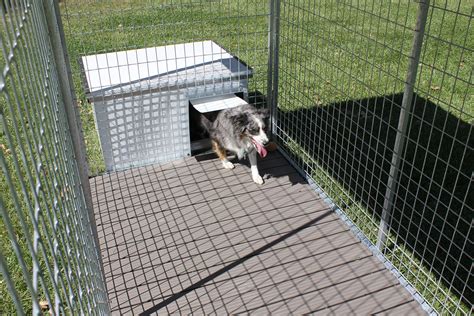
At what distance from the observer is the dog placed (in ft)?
12.1

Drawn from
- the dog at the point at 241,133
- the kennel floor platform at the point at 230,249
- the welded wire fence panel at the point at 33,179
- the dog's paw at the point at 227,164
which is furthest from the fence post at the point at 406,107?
the welded wire fence panel at the point at 33,179

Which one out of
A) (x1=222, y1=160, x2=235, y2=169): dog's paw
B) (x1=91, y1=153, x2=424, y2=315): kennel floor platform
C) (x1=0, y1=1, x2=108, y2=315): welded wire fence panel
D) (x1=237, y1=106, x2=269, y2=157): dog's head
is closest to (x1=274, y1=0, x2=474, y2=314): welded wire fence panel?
(x1=91, y1=153, x2=424, y2=315): kennel floor platform

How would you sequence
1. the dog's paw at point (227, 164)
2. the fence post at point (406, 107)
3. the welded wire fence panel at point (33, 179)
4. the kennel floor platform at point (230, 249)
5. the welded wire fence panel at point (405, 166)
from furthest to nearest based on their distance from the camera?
1. the dog's paw at point (227, 164)
2. the kennel floor platform at point (230, 249)
3. the welded wire fence panel at point (405, 166)
4. the fence post at point (406, 107)
5. the welded wire fence panel at point (33, 179)

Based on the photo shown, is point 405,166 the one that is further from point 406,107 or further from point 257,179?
point 406,107

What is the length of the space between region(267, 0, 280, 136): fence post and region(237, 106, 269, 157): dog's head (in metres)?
0.59

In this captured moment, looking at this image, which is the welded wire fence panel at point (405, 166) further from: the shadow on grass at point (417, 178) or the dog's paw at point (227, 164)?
the dog's paw at point (227, 164)

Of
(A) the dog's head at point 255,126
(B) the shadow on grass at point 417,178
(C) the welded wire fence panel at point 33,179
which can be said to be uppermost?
(C) the welded wire fence panel at point 33,179

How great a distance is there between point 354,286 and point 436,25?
544 centimetres

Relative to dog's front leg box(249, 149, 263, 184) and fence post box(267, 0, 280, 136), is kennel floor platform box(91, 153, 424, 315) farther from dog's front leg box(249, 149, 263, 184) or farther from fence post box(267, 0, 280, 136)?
fence post box(267, 0, 280, 136)

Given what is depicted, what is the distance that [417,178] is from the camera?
3.96m

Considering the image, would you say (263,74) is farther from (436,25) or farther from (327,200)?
(436,25)

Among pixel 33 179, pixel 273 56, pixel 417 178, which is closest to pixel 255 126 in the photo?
pixel 273 56

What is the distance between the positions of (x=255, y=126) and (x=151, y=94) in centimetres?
96

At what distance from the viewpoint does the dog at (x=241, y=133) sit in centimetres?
370
